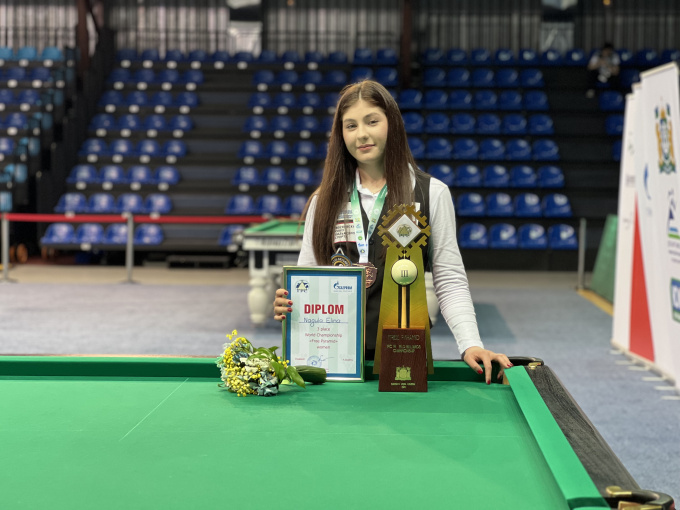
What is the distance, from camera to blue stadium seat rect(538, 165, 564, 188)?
11680 mm

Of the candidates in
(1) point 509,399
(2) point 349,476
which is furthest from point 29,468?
(1) point 509,399

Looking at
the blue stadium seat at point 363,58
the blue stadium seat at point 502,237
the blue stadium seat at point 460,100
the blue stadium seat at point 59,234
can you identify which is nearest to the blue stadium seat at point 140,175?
the blue stadium seat at point 59,234

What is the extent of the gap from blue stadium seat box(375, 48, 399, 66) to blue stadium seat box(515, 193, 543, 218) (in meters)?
3.54

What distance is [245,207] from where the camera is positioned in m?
11.5

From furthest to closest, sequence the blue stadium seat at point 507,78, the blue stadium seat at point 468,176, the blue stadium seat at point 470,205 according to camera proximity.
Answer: the blue stadium seat at point 507,78 < the blue stadium seat at point 468,176 < the blue stadium seat at point 470,205

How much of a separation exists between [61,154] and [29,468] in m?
11.4

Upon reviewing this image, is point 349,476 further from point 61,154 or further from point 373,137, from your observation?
point 61,154

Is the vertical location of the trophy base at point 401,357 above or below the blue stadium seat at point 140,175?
below

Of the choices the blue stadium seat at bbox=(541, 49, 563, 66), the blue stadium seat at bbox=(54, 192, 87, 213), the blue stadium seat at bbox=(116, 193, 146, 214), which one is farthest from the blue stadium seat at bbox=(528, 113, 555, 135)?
the blue stadium seat at bbox=(54, 192, 87, 213)

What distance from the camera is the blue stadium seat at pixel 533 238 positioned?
11180 mm

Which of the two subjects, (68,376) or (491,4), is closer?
(68,376)

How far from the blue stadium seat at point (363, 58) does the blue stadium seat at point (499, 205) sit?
3536 mm

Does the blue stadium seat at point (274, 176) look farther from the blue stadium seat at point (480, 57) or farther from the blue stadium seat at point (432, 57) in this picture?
the blue stadium seat at point (480, 57)

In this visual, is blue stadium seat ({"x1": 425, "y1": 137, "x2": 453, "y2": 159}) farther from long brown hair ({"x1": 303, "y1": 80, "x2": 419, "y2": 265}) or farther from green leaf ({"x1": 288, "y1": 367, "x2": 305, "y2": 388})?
green leaf ({"x1": 288, "y1": 367, "x2": 305, "y2": 388})
